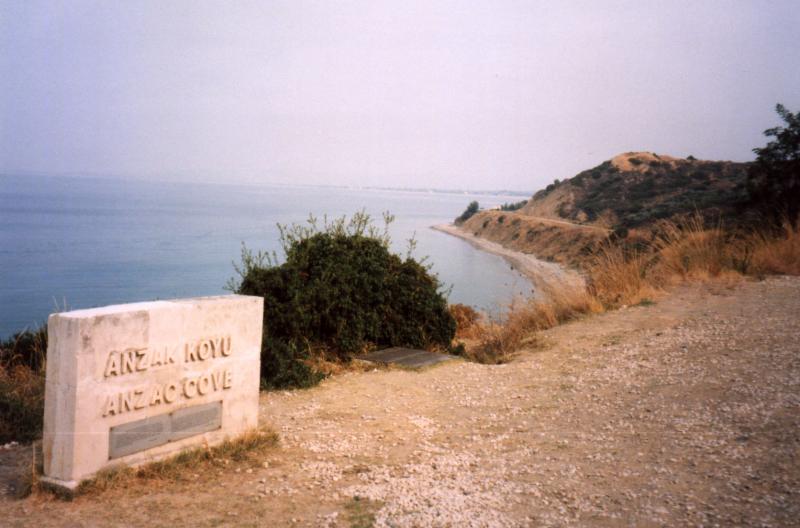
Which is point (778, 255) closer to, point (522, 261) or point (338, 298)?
point (338, 298)

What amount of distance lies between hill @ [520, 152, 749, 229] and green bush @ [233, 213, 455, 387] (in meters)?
32.5

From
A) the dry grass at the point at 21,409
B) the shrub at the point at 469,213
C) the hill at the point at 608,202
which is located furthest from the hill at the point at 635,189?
the dry grass at the point at 21,409

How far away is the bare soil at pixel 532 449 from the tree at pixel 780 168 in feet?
39.8

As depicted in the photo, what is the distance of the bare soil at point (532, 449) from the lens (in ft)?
13.8

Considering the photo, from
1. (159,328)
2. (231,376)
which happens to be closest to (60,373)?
(159,328)

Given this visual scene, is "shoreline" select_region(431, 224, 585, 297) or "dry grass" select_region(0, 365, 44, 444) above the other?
"dry grass" select_region(0, 365, 44, 444)

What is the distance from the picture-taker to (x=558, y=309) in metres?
11.8

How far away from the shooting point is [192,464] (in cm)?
500

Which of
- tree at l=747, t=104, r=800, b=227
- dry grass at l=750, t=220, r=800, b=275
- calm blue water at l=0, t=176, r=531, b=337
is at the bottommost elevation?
calm blue water at l=0, t=176, r=531, b=337

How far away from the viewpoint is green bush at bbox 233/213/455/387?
8.67 m

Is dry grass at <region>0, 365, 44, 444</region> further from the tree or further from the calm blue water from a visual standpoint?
the tree

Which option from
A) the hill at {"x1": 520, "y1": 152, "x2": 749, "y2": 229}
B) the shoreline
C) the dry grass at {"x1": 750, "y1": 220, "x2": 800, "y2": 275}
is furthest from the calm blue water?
the hill at {"x1": 520, "y1": 152, "x2": 749, "y2": 229}

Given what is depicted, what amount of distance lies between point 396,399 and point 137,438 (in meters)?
3.03

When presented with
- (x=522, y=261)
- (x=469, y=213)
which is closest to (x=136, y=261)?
(x=522, y=261)
